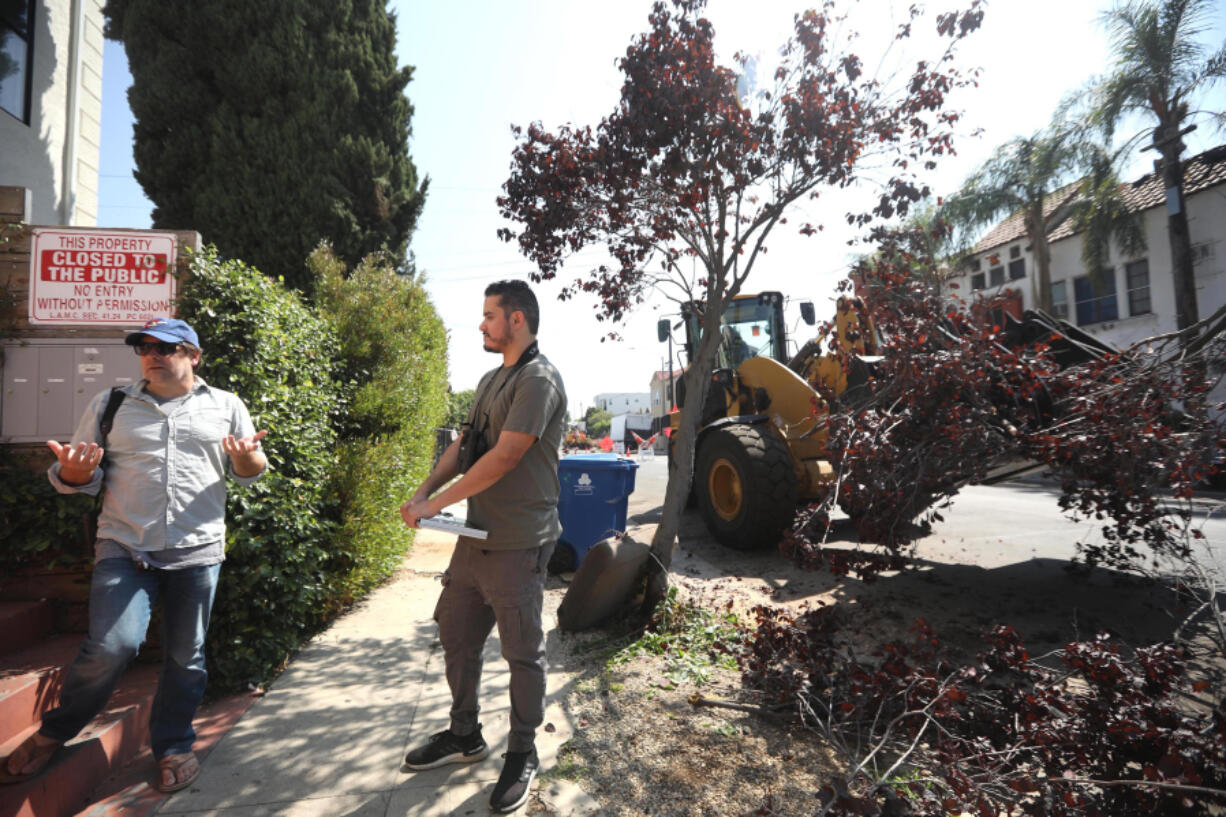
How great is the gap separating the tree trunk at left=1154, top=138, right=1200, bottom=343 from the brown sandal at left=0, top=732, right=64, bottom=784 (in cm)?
1961

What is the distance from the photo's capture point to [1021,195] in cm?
1912

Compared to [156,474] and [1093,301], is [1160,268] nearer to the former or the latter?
[1093,301]

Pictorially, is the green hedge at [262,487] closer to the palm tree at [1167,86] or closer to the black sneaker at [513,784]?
the black sneaker at [513,784]

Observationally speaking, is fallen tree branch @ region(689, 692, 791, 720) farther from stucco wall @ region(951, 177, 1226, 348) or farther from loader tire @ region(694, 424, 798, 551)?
stucco wall @ region(951, 177, 1226, 348)

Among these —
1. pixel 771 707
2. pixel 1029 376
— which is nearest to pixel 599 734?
pixel 771 707

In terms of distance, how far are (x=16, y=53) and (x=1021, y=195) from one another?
75.1 ft

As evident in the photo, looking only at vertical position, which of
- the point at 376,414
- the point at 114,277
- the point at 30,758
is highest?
the point at 114,277

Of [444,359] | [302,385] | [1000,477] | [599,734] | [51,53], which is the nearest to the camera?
[599,734]

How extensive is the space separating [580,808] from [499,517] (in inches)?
45.7

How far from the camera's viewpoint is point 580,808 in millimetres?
2404

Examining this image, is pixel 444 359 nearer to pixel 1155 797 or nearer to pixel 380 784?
pixel 380 784

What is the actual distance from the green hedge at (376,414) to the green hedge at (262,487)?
1.98ft

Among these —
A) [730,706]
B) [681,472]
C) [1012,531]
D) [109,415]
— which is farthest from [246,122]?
[1012,531]

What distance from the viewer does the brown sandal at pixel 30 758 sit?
2162mm
